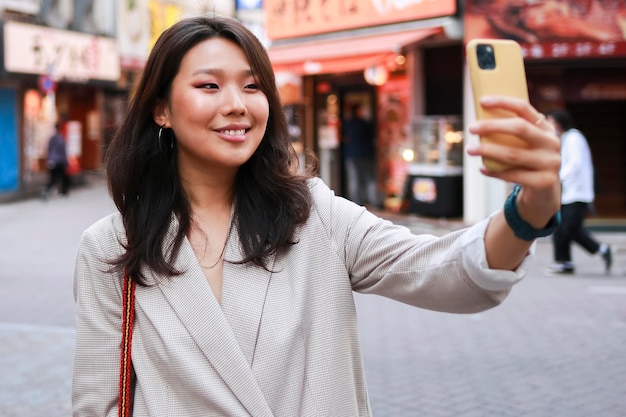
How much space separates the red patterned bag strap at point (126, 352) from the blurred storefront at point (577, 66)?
42.5 feet

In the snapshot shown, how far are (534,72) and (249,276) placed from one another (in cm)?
1373

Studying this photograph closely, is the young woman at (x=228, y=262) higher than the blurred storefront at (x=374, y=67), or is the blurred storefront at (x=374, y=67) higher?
the blurred storefront at (x=374, y=67)

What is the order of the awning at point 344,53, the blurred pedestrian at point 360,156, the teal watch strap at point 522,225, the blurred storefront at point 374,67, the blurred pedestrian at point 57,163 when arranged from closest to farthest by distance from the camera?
the teal watch strap at point 522,225 → the awning at point 344,53 → the blurred storefront at point 374,67 → the blurred pedestrian at point 360,156 → the blurred pedestrian at point 57,163

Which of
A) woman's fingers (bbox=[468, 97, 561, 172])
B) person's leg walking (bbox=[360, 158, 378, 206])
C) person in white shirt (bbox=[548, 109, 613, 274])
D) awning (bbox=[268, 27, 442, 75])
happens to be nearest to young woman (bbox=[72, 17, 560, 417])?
woman's fingers (bbox=[468, 97, 561, 172])

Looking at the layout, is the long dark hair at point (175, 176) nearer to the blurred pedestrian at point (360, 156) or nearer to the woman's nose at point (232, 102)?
the woman's nose at point (232, 102)

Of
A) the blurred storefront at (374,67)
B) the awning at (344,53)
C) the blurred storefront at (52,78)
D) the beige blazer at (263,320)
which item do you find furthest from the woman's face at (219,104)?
the blurred storefront at (52,78)

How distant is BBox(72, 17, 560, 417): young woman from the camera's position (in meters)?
1.98

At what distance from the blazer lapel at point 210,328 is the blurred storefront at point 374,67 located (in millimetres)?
12998

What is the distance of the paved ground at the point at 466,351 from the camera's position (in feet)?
18.6

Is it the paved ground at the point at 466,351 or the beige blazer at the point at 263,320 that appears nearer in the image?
the beige blazer at the point at 263,320

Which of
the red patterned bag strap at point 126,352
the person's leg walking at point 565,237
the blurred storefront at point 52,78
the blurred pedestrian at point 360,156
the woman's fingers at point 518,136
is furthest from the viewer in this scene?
the blurred storefront at point 52,78

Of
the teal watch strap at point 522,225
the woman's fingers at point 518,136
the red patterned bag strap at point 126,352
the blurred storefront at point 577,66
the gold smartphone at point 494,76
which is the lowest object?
the red patterned bag strap at point 126,352

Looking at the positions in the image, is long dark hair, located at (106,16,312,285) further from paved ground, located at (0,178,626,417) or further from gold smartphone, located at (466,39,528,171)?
paved ground, located at (0,178,626,417)

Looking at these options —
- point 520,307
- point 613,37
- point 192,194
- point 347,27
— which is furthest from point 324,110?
point 192,194
